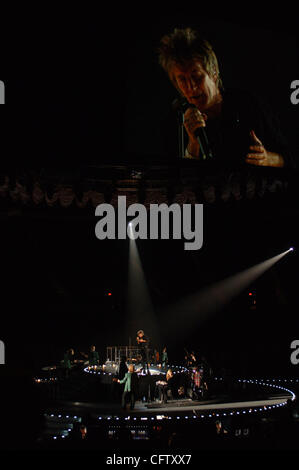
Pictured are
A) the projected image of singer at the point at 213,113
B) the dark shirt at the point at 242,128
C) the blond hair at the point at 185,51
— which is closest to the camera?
the blond hair at the point at 185,51

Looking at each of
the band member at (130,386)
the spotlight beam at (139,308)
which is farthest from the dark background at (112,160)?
the band member at (130,386)

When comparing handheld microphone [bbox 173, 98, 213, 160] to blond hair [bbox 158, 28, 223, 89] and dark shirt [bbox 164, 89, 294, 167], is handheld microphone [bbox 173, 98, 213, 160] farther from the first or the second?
blond hair [bbox 158, 28, 223, 89]

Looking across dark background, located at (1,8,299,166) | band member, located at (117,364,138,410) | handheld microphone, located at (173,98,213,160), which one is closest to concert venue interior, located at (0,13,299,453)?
dark background, located at (1,8,299,166)

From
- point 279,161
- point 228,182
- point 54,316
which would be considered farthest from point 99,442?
point 54,316

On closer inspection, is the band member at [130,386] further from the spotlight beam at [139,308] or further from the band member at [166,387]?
the spotlight beam at [139,308]

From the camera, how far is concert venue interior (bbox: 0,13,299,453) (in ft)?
31.3

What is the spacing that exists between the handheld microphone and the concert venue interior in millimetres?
312

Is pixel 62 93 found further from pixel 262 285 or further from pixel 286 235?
pixel 262 285

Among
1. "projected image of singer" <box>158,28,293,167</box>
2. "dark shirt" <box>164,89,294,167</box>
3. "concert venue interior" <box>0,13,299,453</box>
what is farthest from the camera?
"dark shirt" <box>164,89,294,167</box>

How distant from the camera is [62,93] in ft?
38.5

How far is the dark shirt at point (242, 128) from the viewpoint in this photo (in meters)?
13.7

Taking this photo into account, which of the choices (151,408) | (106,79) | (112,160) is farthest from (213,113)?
(151,408)

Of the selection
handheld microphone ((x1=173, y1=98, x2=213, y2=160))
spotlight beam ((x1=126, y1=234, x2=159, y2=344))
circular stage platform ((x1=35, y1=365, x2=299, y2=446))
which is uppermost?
handheld microphone ((x1=173, y1=98, x2=213, y2=160))

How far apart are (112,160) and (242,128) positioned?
15.0 feet
